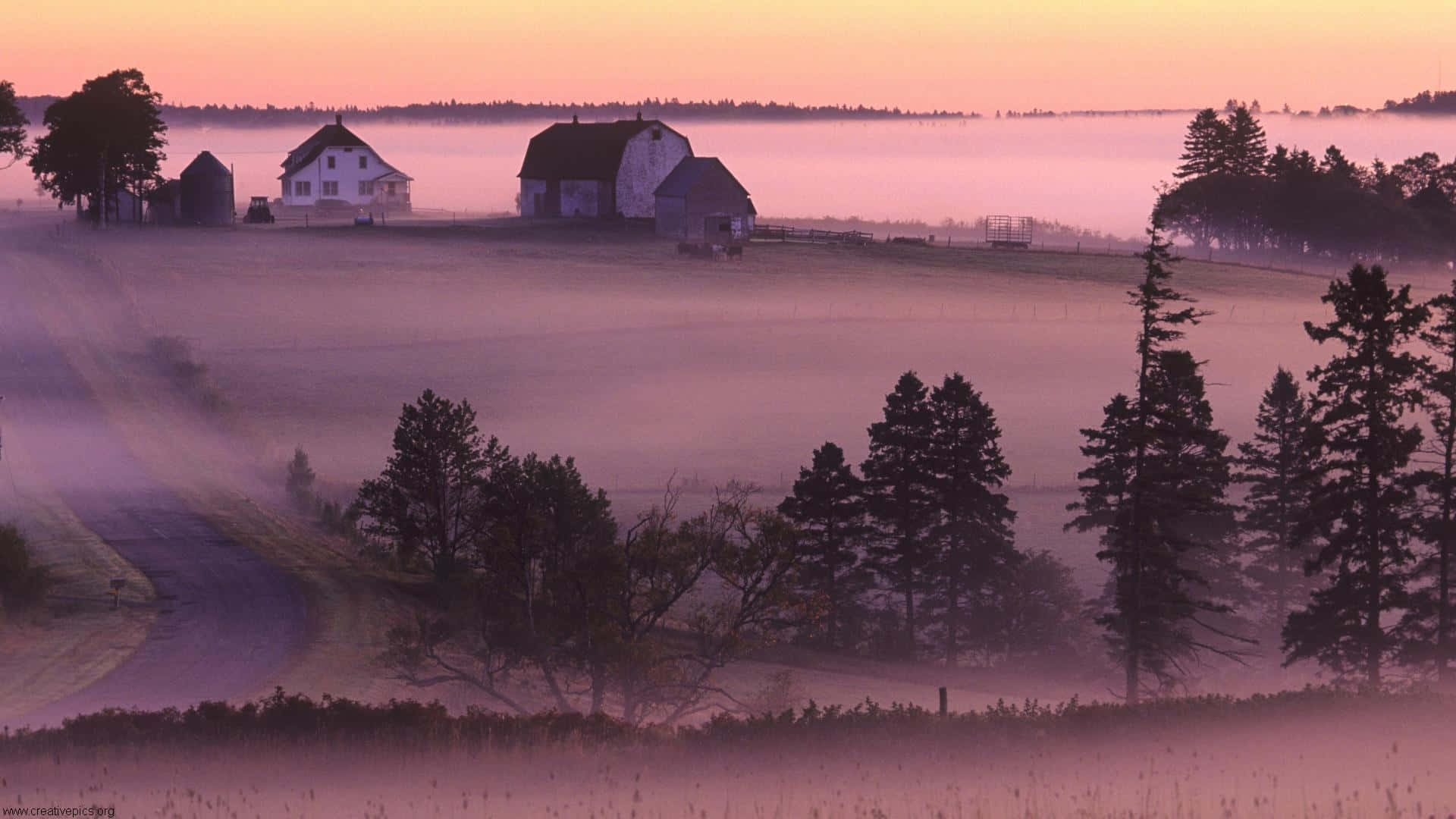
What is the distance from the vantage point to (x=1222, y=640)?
43.0 metres

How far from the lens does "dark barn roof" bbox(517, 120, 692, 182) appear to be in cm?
11488

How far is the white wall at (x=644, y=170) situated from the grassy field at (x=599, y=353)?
4.64m

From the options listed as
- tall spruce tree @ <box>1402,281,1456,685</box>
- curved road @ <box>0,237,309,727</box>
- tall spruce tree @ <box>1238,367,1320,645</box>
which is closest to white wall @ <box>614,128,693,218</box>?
curved road @ <box>0,237,309,727</box>

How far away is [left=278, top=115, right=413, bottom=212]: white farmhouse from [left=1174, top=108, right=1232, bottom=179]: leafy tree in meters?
71.0

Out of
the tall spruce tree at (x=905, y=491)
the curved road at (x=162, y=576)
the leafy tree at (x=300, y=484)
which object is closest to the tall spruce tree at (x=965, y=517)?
the tall spruce tree at (x=905, y=491)

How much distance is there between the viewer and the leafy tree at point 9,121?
10575 cm

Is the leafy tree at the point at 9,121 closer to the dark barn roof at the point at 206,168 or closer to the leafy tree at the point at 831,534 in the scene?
the dark barn roof at the point at 206,168

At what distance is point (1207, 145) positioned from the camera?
150000 mm

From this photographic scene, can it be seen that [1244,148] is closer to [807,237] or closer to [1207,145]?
[1207,145]

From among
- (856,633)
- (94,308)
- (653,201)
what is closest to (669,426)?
(856,633)

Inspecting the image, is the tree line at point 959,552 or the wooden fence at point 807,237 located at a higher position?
the wooden fence at point 807,237

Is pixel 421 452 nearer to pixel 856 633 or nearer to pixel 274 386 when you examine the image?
pixel 856 633

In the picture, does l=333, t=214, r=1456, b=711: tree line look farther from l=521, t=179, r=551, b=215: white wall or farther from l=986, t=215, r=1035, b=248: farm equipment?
l=521, t=179, r=551, b=215: white wall

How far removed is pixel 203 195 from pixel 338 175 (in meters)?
23.4
